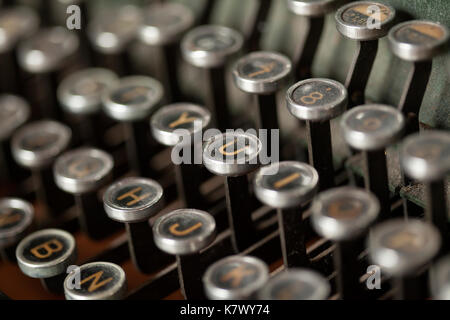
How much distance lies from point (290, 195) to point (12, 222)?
3.59 feet

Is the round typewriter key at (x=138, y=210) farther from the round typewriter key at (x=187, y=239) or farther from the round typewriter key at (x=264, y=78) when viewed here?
the round typewriter key at (x=264, y=78)

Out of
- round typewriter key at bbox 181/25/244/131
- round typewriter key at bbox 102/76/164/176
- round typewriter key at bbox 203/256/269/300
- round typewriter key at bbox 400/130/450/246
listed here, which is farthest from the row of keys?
round typewriter key at bbox 181/25/244/131

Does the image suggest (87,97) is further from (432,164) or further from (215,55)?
(432,164)

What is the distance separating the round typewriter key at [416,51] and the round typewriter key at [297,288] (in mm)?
628

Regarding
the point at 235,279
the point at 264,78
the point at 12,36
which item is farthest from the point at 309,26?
the point at 12,36

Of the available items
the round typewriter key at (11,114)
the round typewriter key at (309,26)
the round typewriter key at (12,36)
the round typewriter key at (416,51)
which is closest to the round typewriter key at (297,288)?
the round typewriter key at (416,51)

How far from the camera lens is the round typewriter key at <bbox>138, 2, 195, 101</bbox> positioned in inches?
119

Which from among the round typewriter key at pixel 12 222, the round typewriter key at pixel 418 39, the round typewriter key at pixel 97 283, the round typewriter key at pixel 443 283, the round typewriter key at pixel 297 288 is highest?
the round typewriter key at pixel 418 39

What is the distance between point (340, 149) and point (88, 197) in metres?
0.90

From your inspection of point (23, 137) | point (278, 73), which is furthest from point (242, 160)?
point (23, 137)

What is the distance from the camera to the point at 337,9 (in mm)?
2469

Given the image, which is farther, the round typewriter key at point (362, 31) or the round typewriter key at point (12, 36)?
the round typewriter key at point (12, 36)

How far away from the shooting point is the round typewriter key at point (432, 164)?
1874mm

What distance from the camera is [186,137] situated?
8.35 ft
